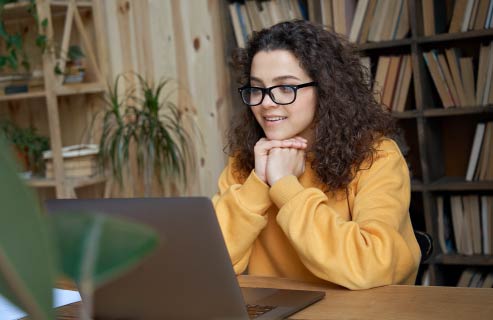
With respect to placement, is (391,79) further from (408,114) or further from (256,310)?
(256,310)

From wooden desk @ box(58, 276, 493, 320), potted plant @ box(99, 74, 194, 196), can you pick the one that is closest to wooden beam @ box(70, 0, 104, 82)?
potted plant @ box(99, 74, 194, 196)

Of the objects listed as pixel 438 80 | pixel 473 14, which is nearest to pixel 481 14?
pixel 473 14

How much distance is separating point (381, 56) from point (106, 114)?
4.32 ft

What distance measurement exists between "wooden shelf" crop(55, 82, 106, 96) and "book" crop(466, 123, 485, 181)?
1.77m

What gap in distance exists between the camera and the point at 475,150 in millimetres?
3078

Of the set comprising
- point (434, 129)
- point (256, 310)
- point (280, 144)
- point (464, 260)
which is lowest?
point (464, 260)

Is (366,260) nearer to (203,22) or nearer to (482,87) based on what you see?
(482,87)

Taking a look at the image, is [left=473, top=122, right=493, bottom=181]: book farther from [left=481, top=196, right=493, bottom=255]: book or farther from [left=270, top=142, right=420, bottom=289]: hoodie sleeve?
[left=270, top=142, right=420, bottom=289]: hoodie sleeve

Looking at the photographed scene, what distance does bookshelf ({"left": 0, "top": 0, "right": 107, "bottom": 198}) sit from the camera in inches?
137

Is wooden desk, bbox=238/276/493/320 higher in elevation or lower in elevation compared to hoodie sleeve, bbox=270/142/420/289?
lower

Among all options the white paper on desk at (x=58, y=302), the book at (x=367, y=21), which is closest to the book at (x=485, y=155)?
the book at (x=367, y=21)

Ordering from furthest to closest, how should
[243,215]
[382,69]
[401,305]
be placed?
[382,69] → [243,215] → [401,305]

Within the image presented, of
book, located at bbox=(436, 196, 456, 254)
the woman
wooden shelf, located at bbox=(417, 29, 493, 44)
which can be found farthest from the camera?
book, located at bbox=(436, 196, 456, 254)

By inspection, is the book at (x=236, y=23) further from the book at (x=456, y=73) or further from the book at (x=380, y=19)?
the book at (x=456, y=73)
